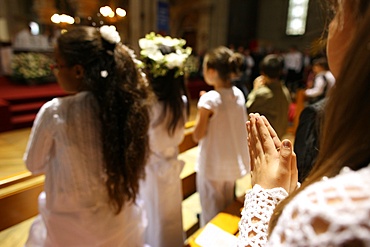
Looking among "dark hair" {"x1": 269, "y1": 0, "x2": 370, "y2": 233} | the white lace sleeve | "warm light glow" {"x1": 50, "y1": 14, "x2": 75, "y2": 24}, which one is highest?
"warm light glow" {"x1": 50, "y1": 14, "x2": 75, "y2": 24}

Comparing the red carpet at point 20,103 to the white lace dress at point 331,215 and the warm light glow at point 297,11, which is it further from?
the warm light glow at point 297,11

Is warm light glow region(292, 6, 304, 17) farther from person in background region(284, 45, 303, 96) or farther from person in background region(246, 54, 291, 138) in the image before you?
person in background region(246, 54, 291, 138)

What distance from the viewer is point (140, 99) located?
137 centimetres

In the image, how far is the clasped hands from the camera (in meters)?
0.69

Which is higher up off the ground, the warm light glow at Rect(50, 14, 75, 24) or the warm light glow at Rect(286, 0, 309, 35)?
the warm light glow at Rect(286, 0, 309, 35)

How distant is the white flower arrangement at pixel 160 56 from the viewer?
1803 mm

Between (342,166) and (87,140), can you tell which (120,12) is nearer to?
(87,140)

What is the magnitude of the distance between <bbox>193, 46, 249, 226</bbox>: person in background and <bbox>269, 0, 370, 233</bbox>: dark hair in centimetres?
150

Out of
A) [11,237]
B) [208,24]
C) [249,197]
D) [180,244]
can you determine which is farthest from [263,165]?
[208,24]

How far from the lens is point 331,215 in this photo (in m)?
0.38

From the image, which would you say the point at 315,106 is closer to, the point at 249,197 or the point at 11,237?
the point at 249,197

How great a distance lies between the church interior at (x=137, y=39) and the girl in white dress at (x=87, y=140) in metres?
0.21

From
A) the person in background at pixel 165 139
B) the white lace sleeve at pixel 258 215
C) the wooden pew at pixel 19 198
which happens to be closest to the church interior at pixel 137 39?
the wooden pew at pixel 19 198

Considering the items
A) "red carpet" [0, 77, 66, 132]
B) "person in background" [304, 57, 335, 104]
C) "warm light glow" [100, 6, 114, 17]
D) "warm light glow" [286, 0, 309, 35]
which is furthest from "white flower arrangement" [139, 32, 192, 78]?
"warm light glow" [286, 0, 309, 35]
